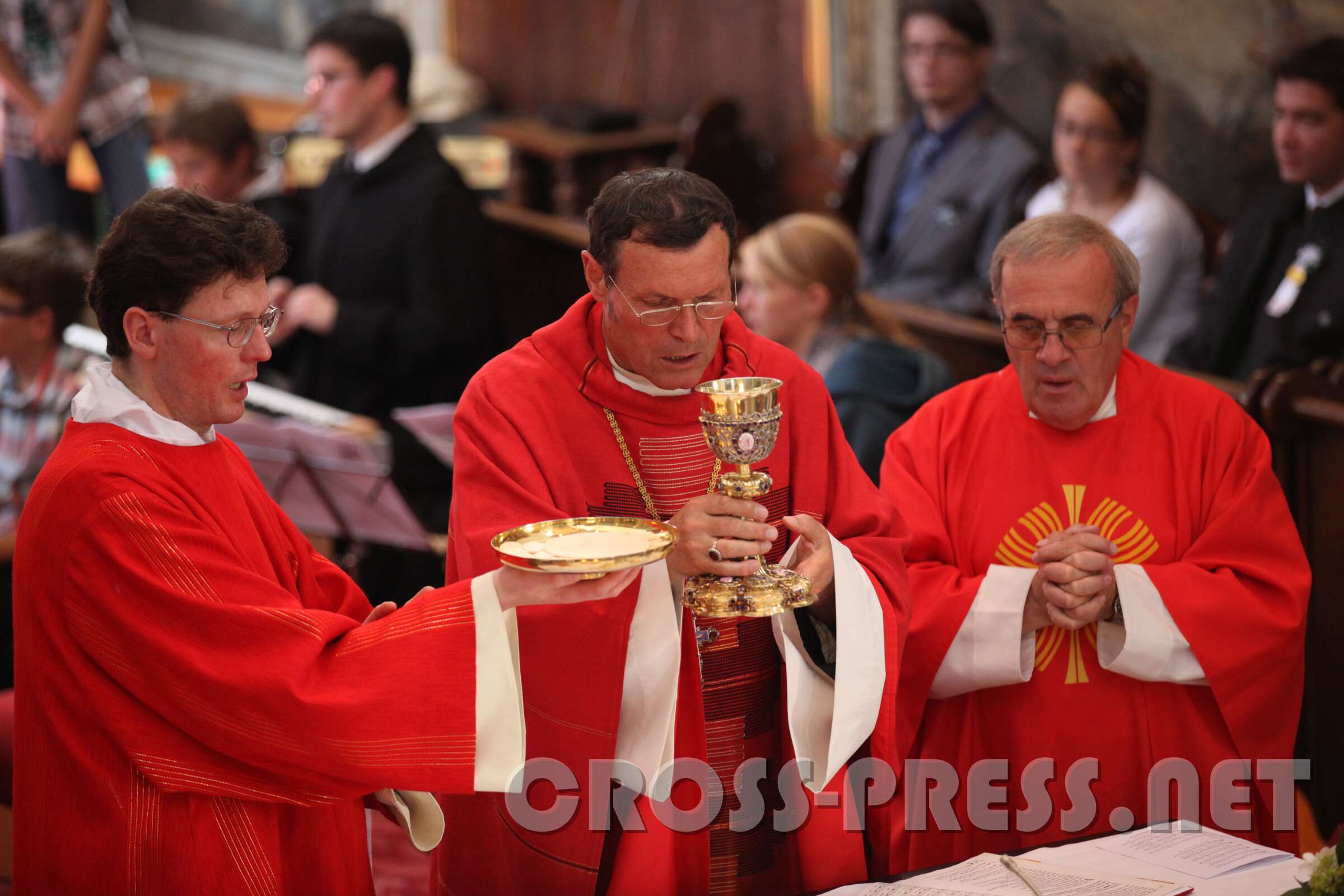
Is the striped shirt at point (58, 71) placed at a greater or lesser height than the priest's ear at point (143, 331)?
greater

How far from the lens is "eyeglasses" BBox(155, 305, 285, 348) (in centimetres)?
240

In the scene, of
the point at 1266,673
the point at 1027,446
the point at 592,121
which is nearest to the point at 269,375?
the point at 592,121

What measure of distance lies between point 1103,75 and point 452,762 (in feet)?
12.9

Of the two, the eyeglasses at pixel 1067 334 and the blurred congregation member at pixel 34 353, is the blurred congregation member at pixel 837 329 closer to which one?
the eyeglasses at pixel 1067 334

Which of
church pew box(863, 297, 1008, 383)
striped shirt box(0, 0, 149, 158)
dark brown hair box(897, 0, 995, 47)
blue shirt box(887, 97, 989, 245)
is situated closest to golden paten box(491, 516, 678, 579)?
church pew box(863, 297, 1008, 383)

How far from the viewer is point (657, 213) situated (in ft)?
8.59

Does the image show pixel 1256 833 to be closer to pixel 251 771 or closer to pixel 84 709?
pixel 251 771

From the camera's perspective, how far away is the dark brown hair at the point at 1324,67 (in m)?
5.02

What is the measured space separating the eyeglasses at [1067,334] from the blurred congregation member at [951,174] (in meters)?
2.95

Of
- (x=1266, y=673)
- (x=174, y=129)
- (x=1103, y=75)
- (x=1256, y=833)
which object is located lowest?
(x=1256, y=833)

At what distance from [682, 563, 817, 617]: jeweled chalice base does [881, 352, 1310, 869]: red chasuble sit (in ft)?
2.16

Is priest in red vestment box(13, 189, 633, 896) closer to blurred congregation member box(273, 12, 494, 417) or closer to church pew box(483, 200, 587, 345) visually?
blurred congregation member box(273, 12, 494, 417)

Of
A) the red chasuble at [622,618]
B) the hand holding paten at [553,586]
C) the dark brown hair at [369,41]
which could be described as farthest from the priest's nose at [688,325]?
the dark brown hair at [369,41]

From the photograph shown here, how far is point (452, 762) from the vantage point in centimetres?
241
